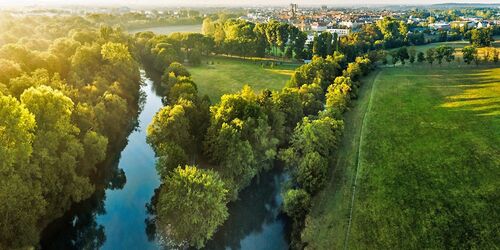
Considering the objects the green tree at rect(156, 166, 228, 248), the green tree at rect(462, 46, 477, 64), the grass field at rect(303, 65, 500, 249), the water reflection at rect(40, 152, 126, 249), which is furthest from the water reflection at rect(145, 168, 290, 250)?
the green tree at rect(462, 46, 477, 64)

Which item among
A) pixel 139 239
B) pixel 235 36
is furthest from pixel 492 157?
pixel 235 36

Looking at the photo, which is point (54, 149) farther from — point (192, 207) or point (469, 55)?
point (469, 55)

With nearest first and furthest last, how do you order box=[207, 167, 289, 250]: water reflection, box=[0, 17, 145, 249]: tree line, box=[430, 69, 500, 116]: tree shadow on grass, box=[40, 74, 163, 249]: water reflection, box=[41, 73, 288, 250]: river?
box=[0, 17, 145, 249]: tree line, box=[207, 167, 289, 250]: water reflection, box=[41, 73, 288, 250]: river, box=[40, 74, 163, 249]: water reflection, box=[430, 69, 500, 116]: tree shadow on grass

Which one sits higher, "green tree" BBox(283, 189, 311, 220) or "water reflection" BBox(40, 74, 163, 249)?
"green tree" BBox(283, 189, 311, 220)

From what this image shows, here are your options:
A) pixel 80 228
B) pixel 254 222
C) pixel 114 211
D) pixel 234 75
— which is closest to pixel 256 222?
pixel 254 222

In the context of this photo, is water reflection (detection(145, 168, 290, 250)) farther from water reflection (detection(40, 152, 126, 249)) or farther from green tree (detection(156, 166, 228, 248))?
water reflection (detection(40, 152, 126, 249))

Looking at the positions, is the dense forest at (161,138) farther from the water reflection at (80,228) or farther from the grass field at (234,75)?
the grass field at (234,75)
